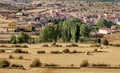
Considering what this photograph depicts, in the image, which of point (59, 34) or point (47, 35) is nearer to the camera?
point (47, 35)

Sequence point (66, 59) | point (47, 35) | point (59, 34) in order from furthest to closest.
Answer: point (59, 34) < point (47, 35) < point (66, 59)

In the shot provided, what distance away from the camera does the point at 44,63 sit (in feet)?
97.5

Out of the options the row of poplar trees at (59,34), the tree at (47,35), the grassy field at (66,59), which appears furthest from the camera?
the row of poplar trees at (59,34)

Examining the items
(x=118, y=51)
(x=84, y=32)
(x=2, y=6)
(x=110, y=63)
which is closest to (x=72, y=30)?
(x=84, y=32)

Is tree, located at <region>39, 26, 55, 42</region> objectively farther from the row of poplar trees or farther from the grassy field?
the grassy field

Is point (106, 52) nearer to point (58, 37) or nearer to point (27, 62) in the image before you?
point (27, 62)

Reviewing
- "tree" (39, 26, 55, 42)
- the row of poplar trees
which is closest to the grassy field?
"tree" (39, 26, 55, 42)

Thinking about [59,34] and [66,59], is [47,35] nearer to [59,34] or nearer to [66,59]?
[59,34]

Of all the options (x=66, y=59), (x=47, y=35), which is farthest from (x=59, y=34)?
(x=66, y=59)

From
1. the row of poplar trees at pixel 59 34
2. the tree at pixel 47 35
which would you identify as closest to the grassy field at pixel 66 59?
the tree at pixel 47 35

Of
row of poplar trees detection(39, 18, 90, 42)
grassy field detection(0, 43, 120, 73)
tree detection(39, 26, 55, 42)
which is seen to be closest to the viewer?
grassy field detection(0, 43, 120, 73)

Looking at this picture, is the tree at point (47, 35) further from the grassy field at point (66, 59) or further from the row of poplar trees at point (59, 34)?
the grassy field at point (66, 59)

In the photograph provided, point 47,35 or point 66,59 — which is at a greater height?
point 47,35

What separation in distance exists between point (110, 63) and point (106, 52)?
7175 millimetres
